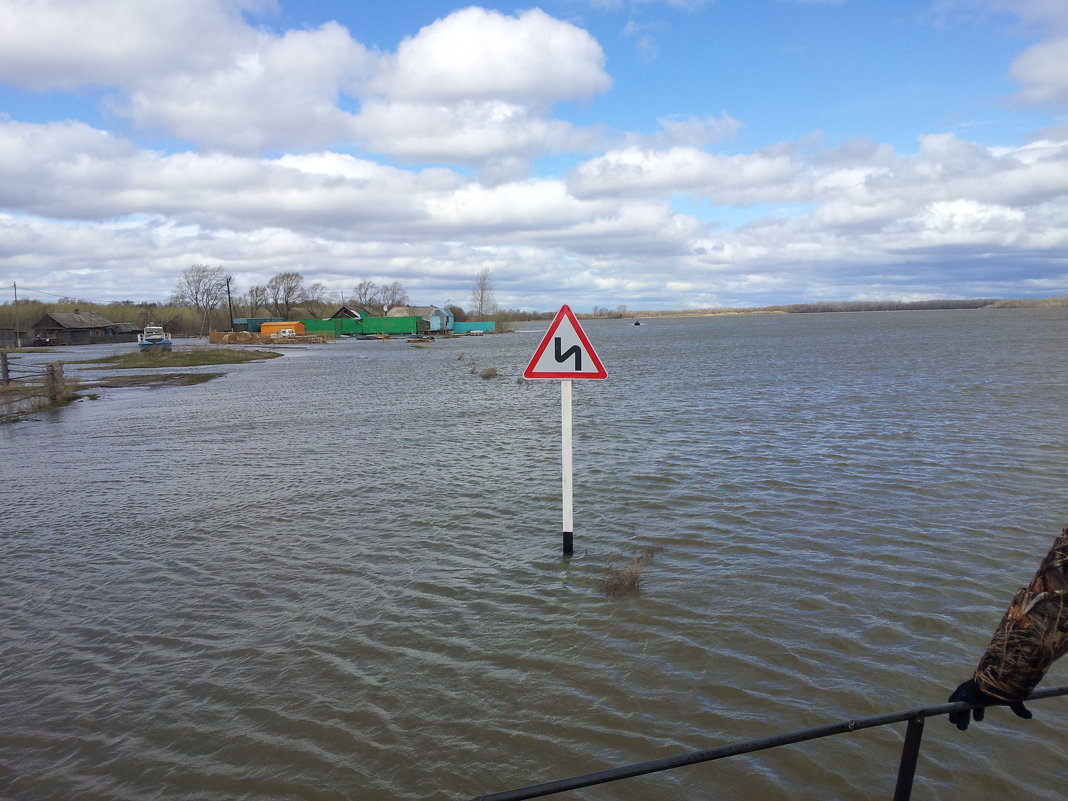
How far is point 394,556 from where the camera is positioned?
7.61 meters

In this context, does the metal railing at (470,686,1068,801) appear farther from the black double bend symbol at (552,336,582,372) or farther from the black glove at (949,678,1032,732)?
the black double bend symbol at (552,336,582,372)

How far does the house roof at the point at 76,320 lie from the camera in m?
107

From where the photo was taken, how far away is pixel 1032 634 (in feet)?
7.08

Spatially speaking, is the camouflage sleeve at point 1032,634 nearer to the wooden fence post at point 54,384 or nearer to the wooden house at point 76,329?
the wooden fence post at point 54,384

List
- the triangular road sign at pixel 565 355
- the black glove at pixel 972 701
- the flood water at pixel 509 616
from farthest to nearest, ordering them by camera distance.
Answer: the triangular road sign at pixel 565 355, the flood water at pixel 509 616, the black glove at pixel 972 701

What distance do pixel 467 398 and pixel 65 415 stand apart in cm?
1227

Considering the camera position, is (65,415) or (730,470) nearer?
(730,470)

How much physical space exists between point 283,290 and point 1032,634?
16838cm

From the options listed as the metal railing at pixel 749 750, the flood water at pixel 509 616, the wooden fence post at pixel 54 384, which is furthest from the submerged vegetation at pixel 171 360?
the metal railing at pixel 749 750

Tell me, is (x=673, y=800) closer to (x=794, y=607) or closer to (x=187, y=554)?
(x=794, y=607)

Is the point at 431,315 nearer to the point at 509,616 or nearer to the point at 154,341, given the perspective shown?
the point at 154,341

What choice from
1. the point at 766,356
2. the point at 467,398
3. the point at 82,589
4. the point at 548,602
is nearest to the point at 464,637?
the point at 548,602

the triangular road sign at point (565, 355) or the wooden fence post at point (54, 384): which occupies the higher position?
the triangular road sign at point (565, 355)

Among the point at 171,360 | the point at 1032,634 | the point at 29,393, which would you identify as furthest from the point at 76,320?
the point at 1032,634
